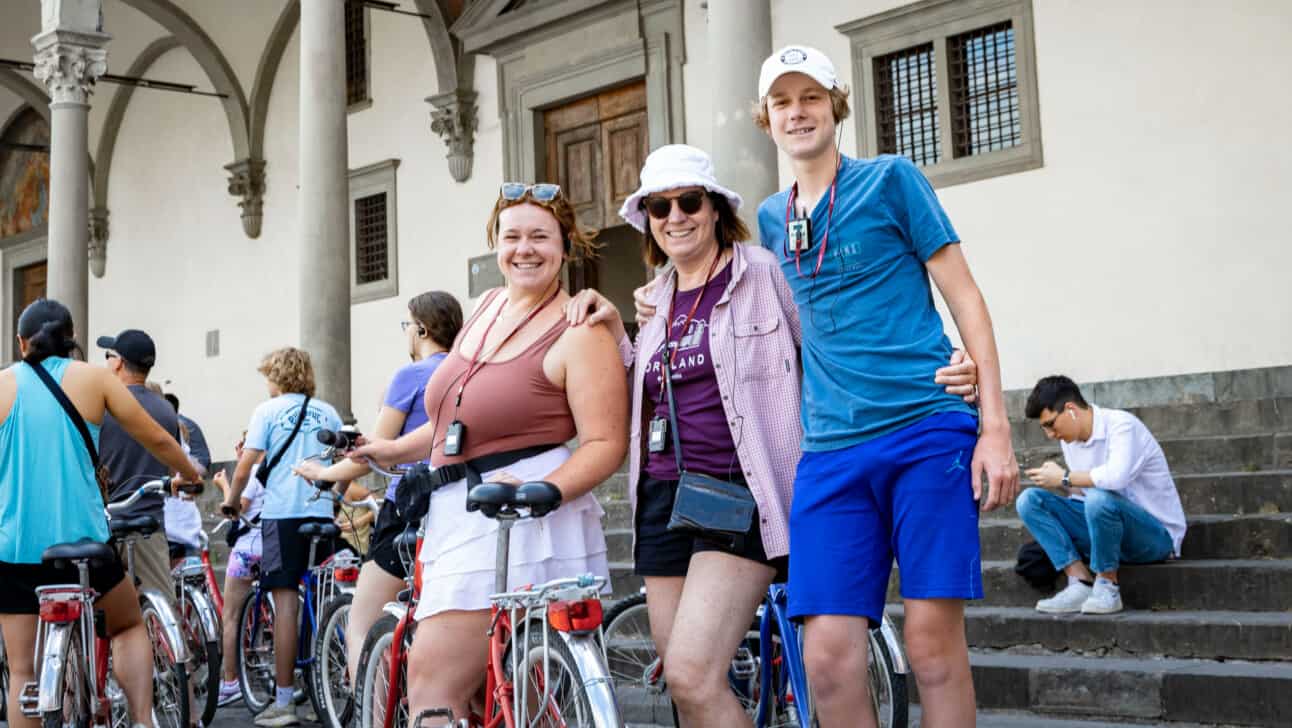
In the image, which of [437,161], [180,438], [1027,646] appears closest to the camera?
[1027,646]

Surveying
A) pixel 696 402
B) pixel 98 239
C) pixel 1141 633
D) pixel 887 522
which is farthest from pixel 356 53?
pixel 887 522

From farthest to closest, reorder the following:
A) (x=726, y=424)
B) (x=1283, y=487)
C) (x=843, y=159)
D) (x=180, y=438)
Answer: (x=180, y=438), (x=1283, y=487), (x=726, y=424), (x=843, y=159)

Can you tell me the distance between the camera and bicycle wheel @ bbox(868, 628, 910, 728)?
4.46m

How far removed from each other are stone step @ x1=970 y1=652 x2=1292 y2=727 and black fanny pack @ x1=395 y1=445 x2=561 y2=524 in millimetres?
3199

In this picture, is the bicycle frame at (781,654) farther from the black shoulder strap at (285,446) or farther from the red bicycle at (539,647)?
the black shoulder strap at (285,446)

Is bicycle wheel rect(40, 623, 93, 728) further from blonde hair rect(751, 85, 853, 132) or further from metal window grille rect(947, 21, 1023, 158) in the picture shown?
metal window grille rect(947, 21, 1023, 158)

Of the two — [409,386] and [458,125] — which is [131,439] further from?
[458,125]

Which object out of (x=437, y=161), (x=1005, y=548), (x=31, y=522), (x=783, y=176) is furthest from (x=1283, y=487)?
(x=437, y=161)

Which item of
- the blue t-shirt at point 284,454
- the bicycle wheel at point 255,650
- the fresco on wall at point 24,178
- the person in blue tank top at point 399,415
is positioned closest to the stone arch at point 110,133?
the fresco on wall at point 24,178

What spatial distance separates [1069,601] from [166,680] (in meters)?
3.96

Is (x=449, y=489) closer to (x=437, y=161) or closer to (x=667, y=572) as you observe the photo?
(x=667, y=572)

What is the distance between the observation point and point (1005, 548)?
7.80 m

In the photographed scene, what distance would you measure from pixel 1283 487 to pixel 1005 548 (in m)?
1.35

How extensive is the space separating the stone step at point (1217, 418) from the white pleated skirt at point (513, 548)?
5.61m
